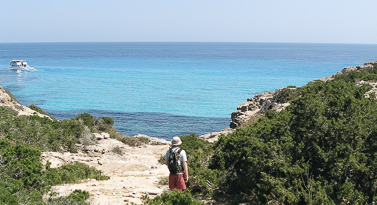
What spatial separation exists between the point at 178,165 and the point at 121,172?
18.6 feet

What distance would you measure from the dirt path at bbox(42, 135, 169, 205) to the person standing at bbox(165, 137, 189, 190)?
846 mm

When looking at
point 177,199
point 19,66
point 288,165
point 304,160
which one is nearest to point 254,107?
point 304,160

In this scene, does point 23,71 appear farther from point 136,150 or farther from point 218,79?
point 136,150

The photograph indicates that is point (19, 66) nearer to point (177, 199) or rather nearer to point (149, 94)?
point (149, 94)

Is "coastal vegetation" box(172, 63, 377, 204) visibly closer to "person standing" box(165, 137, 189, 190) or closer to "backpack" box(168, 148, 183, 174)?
"person standing" box(165, 137, 189, 190)

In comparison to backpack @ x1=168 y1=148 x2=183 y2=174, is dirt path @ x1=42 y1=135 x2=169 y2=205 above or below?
below

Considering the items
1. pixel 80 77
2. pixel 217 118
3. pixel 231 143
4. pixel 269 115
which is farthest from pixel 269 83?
pixel 231 143

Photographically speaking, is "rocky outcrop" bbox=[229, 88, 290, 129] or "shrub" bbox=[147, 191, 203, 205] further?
"rocky outcrop" bbox=[229, 88, 290, 129]

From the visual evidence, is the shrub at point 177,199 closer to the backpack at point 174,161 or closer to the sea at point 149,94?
the backpack at point 174,161

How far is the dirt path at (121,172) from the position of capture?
761cm

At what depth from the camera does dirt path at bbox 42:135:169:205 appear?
761 centimetres

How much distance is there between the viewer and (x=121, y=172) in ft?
39.3

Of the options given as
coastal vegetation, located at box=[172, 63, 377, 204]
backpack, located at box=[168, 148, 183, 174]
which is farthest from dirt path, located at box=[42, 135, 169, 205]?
coastal vegetation, located at box=[172, 63, 377, 204]

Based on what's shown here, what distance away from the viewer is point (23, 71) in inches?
2714
